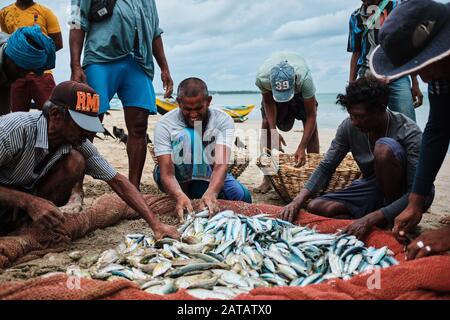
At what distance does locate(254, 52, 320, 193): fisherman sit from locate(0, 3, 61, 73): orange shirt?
2538mm

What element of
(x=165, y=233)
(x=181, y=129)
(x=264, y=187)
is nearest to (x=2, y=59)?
(x=181, y=129)

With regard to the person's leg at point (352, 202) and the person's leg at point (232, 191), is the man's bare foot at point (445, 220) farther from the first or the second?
the person's leg at point (232, 191)

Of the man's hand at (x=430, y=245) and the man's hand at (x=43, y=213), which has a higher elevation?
the man's hand at (x=43, y=213)

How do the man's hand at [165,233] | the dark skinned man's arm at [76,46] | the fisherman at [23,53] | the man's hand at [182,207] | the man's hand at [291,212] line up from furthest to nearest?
the dark skinned man's arm at [76,46], the man's hand at [291,212], the man's hand at [182,207], the man's hand at [165,233], the fisherman at [23,53]

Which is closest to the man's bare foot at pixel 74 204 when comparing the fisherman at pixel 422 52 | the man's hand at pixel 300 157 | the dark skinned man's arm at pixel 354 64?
the man's hand at pixel 300 157

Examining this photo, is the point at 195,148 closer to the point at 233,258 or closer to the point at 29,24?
the point at 233,258

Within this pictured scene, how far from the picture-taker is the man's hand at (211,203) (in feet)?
13.2

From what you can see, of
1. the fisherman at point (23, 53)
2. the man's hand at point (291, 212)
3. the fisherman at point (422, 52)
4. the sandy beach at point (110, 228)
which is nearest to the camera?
the fisherman at point (422, 52)

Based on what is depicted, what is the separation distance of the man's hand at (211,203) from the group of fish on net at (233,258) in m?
0.17

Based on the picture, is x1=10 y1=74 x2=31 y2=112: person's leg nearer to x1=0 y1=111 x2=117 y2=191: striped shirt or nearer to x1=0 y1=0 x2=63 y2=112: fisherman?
x1=0 y1=0 x2=63 y2=112: fisherman

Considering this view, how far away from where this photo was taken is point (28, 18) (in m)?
5.50

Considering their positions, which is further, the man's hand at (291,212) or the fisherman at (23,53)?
the man's hand at (291,212)

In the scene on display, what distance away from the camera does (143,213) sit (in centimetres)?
361
